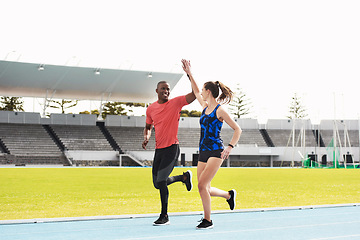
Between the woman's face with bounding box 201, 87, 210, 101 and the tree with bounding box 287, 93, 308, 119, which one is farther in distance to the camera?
the tree with bounding box 287, 93, 308, 119

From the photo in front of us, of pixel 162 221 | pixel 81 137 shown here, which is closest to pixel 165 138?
pixel 162 221

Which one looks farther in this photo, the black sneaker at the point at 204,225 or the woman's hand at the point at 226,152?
the black sneaker at the point at 204,225

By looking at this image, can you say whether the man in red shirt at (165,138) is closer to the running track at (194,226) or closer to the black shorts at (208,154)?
the black shorts at (208,154)

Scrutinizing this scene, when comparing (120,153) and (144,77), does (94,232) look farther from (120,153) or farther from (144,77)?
(120,153)

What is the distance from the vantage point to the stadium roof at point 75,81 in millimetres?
47281

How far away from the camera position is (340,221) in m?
7.67

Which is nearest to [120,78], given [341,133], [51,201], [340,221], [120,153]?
[120,153]

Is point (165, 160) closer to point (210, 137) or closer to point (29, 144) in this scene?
point (210, 137)

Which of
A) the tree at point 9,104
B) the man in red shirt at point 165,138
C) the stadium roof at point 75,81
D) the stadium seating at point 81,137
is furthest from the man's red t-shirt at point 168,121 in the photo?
the tree at point 9,104

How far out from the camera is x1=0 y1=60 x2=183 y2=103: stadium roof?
155ft

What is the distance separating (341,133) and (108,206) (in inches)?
2391

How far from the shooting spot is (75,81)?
50500 mm

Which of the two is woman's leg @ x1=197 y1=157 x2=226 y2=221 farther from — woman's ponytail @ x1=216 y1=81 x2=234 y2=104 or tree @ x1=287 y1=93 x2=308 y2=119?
tree @ x1=287 y1=93 x2=308 y2=119

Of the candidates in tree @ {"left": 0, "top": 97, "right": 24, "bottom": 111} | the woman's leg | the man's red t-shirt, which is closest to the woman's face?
the man's red t-shirt
